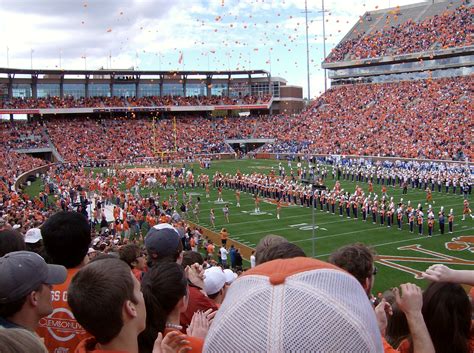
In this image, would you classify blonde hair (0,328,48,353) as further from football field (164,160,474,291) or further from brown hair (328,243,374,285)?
football field (164,160,474,291)

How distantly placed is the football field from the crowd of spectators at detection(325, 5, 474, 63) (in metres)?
27.1

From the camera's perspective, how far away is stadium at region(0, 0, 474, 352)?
17.8 metres

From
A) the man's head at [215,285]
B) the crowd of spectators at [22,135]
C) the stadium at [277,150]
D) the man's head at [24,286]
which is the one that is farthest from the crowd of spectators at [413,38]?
the man's head at [24,286]

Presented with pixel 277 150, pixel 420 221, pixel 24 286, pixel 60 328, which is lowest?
pixel 420 221

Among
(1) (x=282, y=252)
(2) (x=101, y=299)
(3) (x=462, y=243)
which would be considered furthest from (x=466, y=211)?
(2) (x=101, y=299)

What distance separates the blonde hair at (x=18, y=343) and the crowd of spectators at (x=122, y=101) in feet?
171

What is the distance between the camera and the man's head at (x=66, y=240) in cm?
320

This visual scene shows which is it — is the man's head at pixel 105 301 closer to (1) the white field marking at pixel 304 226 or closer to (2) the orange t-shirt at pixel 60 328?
(2) the orange t-shirt at pixel 60 328

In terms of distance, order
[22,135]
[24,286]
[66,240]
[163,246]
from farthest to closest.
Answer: [22,135]
[163,246]
[66,240]
[24,286]

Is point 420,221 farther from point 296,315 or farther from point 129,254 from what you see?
point 296,315

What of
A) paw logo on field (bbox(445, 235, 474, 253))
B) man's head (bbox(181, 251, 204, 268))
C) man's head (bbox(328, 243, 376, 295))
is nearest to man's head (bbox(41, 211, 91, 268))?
man's head (bbox(181, 251, 204, 268))

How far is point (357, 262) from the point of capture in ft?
8.73

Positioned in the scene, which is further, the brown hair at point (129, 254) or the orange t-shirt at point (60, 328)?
the brown hair at point (129, 254)

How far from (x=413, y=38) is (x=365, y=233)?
127 ft
